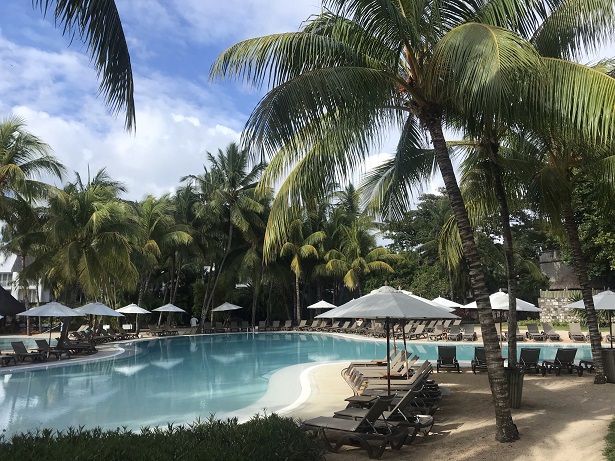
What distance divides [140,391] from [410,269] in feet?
97.7

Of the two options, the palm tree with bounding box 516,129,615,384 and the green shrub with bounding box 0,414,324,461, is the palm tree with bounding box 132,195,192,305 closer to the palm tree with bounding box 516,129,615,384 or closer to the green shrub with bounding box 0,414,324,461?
the palm tree with bounding box 516,129,615,384

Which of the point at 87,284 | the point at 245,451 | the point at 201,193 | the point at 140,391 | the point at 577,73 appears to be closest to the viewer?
the point at 245,451

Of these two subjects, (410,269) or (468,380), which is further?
(410,269)

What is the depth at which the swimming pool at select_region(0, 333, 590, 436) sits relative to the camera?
32.3ft

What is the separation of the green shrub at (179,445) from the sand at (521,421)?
1.49m

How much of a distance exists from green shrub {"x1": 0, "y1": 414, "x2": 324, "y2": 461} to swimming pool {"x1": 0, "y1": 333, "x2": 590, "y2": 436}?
15.1ft

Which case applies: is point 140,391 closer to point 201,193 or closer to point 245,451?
point 245,451

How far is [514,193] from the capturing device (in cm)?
1084

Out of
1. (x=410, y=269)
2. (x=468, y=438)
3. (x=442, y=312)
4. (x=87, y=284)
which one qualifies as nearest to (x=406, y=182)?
(x=442, y=312)

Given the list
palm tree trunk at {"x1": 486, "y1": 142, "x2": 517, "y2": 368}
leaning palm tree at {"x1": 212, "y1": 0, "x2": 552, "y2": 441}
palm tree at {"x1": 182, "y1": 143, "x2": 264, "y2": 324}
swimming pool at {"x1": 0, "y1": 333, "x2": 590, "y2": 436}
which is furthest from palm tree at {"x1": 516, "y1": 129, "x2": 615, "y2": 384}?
palm tree at {"x1": 182, "y1": 143, "x2": 264, "y2": 324}

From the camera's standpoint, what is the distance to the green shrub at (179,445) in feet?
Result: 12.3

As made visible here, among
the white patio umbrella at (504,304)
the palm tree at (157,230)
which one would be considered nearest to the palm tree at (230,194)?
the palm tree at (157,230)

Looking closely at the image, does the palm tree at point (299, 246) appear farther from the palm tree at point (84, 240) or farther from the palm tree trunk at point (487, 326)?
the palm tree trunk at point (487, 326)

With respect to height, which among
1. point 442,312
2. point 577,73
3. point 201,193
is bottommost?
point 442,312
